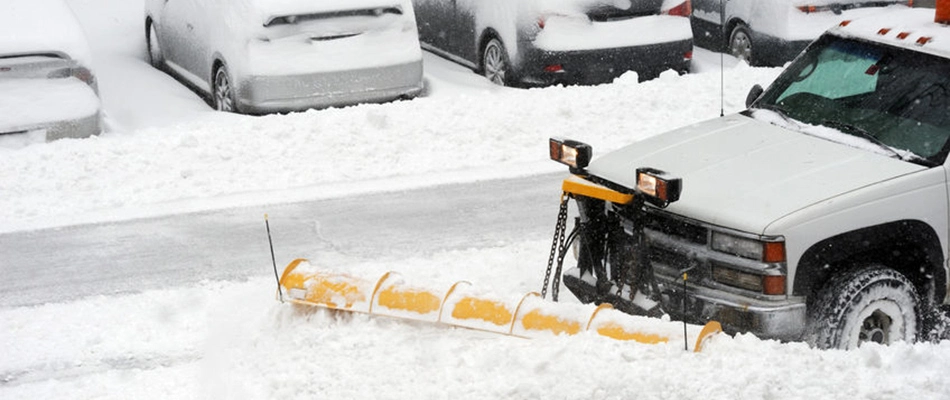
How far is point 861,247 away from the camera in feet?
18.7

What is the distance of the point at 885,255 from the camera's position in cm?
593

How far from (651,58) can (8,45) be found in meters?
6.14

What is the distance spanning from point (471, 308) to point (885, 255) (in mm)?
1974

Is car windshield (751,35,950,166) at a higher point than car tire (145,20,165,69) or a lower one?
higher

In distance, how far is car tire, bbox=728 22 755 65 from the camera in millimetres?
14125

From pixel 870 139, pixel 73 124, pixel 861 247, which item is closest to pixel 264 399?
pixel 861 247

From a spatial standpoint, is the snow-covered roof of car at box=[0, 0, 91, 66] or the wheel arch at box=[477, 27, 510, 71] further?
the wheel arch at box=[477, 27, 510, 71]

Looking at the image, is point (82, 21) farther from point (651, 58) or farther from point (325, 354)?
point (325, 354)

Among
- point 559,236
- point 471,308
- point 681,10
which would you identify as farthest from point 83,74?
point 681,10

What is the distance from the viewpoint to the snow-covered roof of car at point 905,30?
21.2 feet

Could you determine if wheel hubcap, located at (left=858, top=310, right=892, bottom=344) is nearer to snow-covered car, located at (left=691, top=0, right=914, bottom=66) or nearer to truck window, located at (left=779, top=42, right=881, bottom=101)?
truck window, located at (left=779, top=42, right=881, bottom=101)

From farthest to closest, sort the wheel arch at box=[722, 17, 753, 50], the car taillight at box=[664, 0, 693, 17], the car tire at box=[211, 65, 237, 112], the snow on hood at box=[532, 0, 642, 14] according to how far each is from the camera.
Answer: the wheel arch at box=[722, 17, 753, 50] < the car taillight at box=[664, 0, 693, 17] < the snow on hood at box=[532, 0, 642, 14] < the car tire at box=[211, 65, 237, 112]

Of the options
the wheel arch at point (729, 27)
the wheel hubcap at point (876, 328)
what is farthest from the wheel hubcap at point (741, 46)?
the wheel hubcap at point (876, 328)

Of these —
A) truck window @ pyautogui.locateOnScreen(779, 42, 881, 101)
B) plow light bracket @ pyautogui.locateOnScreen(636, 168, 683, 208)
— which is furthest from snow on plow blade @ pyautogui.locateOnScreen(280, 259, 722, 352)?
truck window @ pyautogui.locateOnScreen(779, 42, 881, 101)
